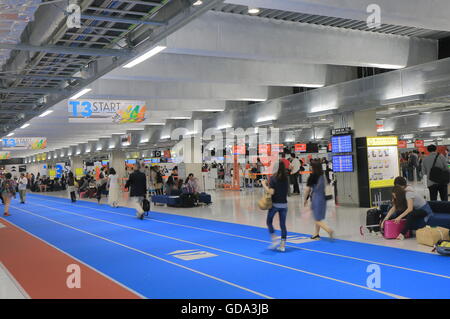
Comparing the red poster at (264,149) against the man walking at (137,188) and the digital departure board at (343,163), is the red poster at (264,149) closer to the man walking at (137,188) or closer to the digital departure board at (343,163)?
the digital departure board at (343,163)

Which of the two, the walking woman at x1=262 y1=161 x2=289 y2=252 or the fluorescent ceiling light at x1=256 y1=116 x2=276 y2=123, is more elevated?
the fluorescent ceiling light at x1=256 y1=116 x2=276 y2=123

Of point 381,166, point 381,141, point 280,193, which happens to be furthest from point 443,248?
point 381,141

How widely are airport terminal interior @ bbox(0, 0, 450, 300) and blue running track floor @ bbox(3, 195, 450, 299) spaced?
0.14 ft

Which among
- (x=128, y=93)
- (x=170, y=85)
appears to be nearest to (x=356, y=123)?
(x=170, y=85)

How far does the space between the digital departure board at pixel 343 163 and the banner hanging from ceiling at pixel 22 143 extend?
20.4 metres

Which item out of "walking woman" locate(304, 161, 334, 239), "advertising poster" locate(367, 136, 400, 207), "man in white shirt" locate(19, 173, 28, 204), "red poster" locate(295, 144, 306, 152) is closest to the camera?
"walking woman" locate(304, 161, 334, 239)

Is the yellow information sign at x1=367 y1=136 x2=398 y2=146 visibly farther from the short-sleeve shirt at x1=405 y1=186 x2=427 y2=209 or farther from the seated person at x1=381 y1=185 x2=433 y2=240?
the short-sleeve shirt at x1=405 y1=186 x2=427 y2=209

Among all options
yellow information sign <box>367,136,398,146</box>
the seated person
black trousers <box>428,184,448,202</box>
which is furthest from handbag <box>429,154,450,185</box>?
yellow information sign <box>367,136,398,146</box>

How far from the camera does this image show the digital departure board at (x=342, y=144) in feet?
54.0

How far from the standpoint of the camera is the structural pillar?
1650 centimetres

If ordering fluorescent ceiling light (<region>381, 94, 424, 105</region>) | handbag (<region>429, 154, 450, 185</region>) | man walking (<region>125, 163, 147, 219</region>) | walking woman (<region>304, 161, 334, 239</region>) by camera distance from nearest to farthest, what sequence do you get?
walking woman (<region>304, 161, 334, 239</region>) < handbag (<region>429, 154, 450, 185</region>) < fluorescent ceiling light (<region>381, 94, 424, 105</region>) < man walking (<region>125, 163, 147, 219</region>)

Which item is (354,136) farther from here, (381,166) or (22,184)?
(22,184)

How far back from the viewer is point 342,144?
54.8 feet

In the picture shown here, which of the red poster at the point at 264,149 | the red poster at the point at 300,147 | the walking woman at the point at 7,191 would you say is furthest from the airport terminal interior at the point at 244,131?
the red poster at the point at 300,147
